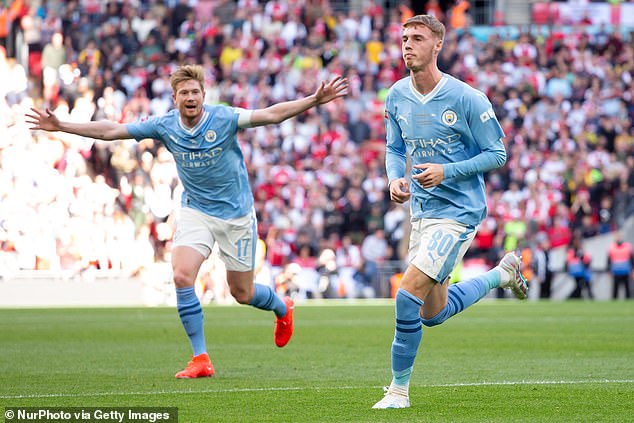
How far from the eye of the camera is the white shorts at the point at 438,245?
27.8 feet

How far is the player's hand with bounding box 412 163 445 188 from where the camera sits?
8.27 meters

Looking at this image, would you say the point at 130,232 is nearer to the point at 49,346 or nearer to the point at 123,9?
the point at 123,9

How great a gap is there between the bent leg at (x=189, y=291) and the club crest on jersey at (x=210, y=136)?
3.12 ft

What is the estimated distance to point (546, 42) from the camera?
112ft

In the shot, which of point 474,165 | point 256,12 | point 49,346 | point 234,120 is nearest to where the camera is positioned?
point 474,165

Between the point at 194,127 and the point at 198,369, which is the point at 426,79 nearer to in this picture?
the point at 194,127

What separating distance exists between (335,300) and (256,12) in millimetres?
9846

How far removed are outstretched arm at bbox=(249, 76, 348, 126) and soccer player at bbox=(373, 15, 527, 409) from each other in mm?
913

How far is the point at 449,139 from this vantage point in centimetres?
876

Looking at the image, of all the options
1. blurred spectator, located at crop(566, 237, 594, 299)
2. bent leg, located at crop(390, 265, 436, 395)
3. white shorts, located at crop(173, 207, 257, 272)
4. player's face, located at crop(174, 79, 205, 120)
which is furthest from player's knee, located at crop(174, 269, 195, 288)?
blurred spectator, located at crop(566, 237, 594, 299)

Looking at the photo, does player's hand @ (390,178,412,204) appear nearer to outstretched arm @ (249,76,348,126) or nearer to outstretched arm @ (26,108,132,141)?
outstretched arm @ (249,76,348,126)

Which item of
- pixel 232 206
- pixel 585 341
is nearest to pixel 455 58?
pixel 585 341

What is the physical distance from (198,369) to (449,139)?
127 inches

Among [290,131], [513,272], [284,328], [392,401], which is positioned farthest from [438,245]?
[290,131]
